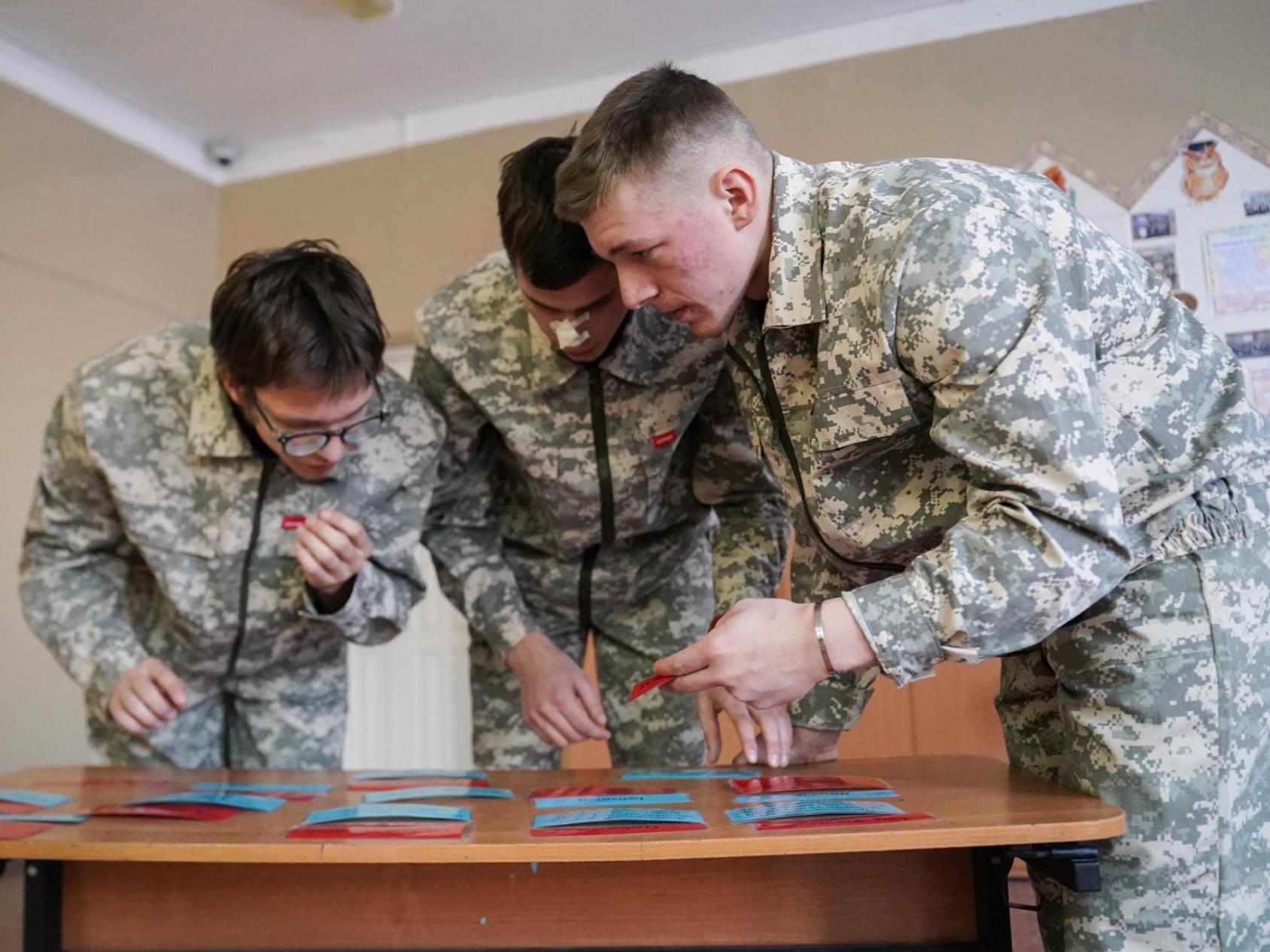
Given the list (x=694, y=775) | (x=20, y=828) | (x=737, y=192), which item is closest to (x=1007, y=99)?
(x=737, y=192)

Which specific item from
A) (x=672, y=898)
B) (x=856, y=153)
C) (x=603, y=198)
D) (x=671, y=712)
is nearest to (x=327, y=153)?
(x=856, y=153)

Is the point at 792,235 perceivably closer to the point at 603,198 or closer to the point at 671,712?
the point at 603,198

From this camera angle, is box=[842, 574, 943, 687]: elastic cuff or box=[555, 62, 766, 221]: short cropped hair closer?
box=[842, 574, 943, 687]: elastic cuff

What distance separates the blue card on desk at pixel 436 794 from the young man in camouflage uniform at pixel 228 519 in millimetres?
376

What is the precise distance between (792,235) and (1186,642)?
1.89ft

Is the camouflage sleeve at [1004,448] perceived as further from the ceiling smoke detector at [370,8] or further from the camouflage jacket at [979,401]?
the ceiling smoke detector at [370,8]

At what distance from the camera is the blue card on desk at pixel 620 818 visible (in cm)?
112

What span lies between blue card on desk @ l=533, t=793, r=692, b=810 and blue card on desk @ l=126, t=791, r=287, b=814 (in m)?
0.33

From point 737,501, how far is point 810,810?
76cm

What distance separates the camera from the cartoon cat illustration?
3312 millimetres

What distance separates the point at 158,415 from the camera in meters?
1.82

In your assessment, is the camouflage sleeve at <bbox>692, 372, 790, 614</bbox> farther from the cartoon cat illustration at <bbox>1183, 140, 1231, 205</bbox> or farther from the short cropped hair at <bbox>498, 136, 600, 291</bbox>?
the cartoon cat illustration at <bbox>1183, 140, 1231, 205</bbox>

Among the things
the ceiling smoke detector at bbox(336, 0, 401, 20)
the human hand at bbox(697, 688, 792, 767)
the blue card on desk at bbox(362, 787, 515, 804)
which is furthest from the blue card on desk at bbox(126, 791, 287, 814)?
the ceiling smoke detector at bbox(336, 0, 401, 20)

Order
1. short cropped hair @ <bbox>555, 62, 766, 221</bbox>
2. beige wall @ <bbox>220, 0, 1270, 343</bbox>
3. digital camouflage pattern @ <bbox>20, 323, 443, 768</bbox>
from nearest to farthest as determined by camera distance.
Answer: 1. short cropped hair @ <bbox>555, 62, 766, 221</bbox>
2. digital camouflage pattern @ <bbox>20, 323, 443, 768</bbox>
3. beige wall @ <bbox>220, 0, 1270, 343</bbox>
